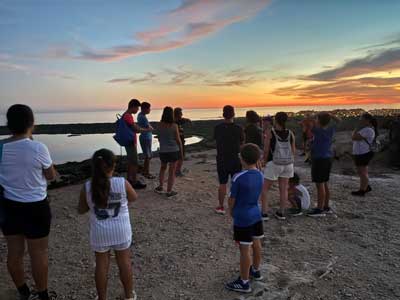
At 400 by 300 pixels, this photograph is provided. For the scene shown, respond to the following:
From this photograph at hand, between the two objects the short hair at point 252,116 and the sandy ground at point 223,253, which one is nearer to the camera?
the sandy ground at point 223,253

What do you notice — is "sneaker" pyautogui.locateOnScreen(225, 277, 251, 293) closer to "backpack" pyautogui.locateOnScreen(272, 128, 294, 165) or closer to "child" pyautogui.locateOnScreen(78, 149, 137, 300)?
"child" pyautogui.locateOnScreen(78, 149, 137, 300)

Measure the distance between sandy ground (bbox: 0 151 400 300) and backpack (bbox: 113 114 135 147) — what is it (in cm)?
144

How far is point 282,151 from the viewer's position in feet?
20.1

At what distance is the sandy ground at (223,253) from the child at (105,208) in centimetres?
97

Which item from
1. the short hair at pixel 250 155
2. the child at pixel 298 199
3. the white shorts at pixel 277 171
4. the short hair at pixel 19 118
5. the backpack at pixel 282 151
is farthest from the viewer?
the child at pixel 298 199

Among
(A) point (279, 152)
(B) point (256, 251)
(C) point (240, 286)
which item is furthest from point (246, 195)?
(A) point (279, 152)

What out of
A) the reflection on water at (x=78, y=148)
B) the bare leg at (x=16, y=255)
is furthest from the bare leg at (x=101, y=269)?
the reflection on water at (x=78, y=148)

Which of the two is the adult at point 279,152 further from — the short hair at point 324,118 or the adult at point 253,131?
the adult at point 253,131

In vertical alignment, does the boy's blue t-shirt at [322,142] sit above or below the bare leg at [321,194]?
above

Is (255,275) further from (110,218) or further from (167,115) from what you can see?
(167,115)

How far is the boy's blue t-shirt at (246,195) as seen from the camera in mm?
3910

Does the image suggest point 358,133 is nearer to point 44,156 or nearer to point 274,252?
point 274,252

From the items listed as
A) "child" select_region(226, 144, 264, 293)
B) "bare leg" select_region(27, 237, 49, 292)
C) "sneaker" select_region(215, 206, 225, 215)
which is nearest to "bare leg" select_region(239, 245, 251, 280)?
"child" select_region(226, 144, 264, 293)

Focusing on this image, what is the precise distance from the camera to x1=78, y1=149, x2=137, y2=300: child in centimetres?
324
